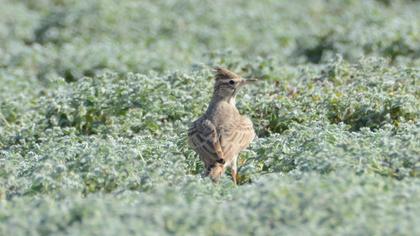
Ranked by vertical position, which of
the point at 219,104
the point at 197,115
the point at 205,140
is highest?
the point at 219,104

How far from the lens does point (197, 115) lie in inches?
405

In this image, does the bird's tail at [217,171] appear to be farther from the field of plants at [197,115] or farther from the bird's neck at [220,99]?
the bird's neck at [220,99]

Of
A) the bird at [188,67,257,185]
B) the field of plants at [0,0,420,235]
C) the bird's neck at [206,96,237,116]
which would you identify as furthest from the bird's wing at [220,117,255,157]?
the bird's neck at [206,96,237,116]

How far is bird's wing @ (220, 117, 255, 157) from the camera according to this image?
8461mm

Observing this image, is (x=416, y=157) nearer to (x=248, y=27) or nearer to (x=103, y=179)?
(x=103, y=179)

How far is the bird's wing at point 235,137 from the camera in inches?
333

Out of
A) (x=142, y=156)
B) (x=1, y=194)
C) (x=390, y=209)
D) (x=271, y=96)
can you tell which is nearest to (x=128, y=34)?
(x=271, y=96)

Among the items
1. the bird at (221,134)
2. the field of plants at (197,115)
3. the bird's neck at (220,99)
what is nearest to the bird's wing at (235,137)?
the bird at (221,134)

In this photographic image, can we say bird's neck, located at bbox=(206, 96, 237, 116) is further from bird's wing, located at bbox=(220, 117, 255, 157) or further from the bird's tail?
the bird's tail

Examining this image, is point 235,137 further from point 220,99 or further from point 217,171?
point 220,99

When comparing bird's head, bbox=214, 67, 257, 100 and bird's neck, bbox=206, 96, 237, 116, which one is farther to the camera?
bird's head, bbox=214, 67, 257, 100

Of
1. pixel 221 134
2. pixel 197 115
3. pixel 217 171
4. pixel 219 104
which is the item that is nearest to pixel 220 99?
pixel 219 104

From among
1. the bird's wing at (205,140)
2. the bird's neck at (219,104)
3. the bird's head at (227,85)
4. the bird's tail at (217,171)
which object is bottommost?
the bird's tail at (217,171)

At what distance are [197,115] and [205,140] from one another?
1.76 meters
